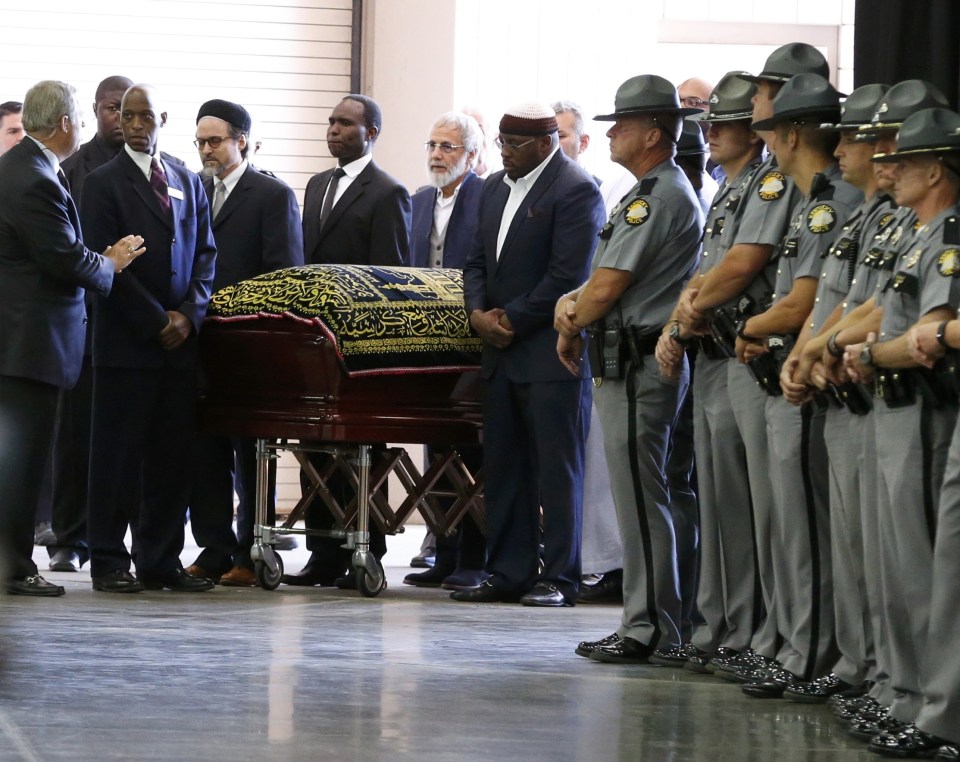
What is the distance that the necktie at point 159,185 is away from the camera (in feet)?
22.9

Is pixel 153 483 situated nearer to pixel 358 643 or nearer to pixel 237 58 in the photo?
pixel 358 643

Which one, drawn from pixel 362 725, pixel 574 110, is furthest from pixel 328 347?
pixel 362 725

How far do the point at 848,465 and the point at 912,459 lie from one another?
431mm

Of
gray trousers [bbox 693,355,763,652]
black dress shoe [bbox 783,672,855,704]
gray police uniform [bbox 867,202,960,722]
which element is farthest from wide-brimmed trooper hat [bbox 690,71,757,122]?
black dress shoe [bbox 783,672,855,704]

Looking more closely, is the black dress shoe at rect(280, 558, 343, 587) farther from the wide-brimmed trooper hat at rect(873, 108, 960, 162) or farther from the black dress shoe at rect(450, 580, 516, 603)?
the wide-brimmed trooper hat at rect(873, 108, 960, 162)

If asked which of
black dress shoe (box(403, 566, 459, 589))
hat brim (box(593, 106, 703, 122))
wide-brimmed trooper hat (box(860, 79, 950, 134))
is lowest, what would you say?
black dress shoe (box(403, 566, 459, 589))

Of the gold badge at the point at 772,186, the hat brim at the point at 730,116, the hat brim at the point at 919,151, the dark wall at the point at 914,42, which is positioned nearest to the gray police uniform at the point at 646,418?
the hat brim at the point at 730,116

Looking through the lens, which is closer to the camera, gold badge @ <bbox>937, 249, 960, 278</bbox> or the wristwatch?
gold badge @ <bbox>937, 249, 960, 278</bbox>

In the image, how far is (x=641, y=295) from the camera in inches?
220

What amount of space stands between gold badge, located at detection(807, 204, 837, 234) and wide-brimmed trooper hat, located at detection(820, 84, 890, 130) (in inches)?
9.1

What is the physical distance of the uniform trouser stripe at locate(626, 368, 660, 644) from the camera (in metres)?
5.50

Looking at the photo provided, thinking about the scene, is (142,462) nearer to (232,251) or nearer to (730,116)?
(232,251)

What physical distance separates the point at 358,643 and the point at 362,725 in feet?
4.64

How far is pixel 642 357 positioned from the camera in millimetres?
5531
